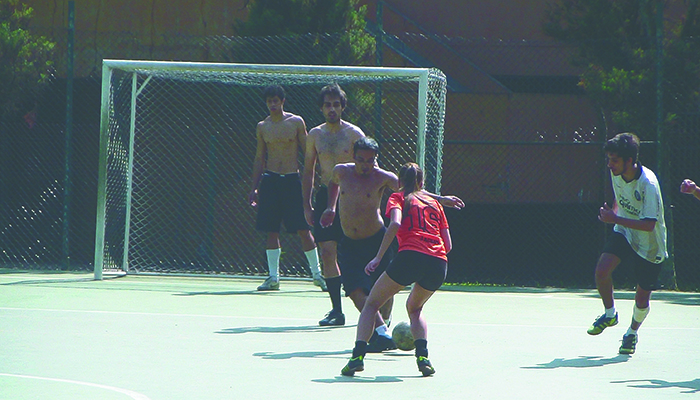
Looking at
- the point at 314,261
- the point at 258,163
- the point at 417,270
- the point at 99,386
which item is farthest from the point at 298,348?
the point at 258,163

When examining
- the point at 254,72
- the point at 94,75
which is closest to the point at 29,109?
the point at 94,75

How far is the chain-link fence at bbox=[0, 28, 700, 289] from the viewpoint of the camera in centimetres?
1178

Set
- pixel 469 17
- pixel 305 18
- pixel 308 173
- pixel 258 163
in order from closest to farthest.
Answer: pixel 308 173, pixel 258 163, pixel 305 18, pixel 469 17

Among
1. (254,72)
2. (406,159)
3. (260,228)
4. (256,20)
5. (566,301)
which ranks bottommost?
(566,301)

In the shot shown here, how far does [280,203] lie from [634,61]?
4.46 meters

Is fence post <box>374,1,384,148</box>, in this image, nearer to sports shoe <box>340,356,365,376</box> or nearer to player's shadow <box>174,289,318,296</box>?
player's shadow <box>174,289,318,296</box>

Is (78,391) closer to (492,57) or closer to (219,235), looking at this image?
(219,235)

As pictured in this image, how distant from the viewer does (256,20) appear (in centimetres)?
1226

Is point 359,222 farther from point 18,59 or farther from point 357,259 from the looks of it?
point 18,59

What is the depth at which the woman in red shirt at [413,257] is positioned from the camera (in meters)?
5.85

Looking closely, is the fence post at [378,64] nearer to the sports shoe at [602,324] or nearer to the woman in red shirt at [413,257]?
the sports shoe at [602,324]

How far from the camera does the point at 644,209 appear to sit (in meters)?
6.71

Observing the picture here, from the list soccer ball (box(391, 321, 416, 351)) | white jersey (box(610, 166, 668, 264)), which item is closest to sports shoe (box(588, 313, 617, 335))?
white jersey (box(610, 166, 668, 264))

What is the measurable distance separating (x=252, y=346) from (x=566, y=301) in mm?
4531
